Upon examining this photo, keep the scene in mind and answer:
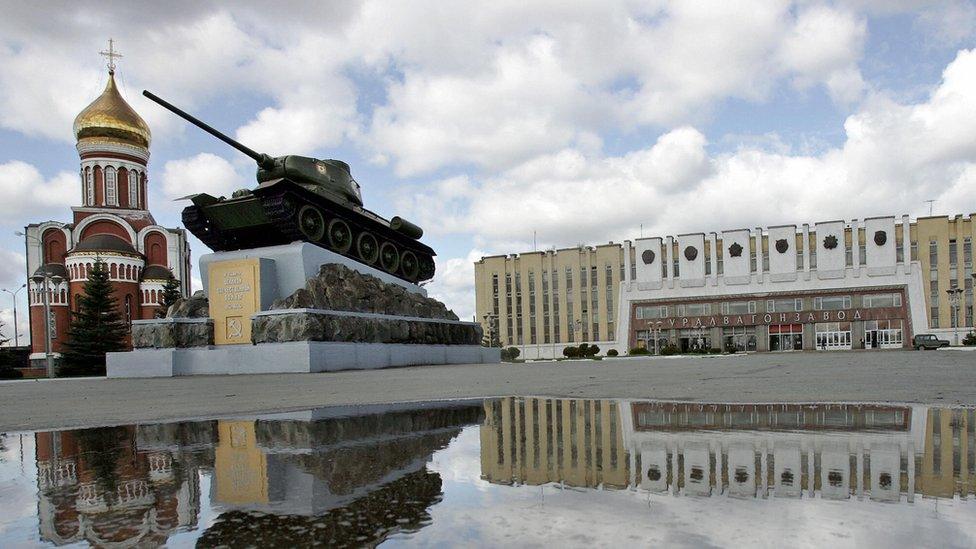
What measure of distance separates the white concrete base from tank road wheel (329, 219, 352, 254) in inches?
184

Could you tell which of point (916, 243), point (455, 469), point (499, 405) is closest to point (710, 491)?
point (455, 469)

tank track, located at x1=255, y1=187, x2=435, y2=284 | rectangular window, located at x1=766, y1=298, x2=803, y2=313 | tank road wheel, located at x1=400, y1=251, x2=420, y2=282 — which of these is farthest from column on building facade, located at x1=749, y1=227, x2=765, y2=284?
tank road wheel, located at x1=400, y1=251, x2=420, y2=282

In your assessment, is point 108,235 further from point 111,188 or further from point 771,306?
point 771,306

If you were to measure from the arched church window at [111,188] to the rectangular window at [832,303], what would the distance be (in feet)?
204

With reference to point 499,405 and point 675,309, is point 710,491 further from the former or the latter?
point 675,309

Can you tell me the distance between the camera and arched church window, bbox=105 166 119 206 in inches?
1965

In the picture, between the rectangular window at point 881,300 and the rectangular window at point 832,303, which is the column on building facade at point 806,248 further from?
the rectangular window at point 881,300

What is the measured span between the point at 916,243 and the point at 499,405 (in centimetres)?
6885

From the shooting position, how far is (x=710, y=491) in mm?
2871

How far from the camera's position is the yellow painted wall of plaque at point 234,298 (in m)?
21.8

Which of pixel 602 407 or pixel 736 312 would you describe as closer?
pixel 602 407

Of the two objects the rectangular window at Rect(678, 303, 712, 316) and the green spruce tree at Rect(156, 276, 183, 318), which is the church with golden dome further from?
the rectangular window at Rect(678, 303, 712, 316)

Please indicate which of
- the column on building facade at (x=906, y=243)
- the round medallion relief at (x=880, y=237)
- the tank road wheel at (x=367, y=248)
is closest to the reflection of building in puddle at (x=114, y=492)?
the tank road wheel at (x=367, y=248)

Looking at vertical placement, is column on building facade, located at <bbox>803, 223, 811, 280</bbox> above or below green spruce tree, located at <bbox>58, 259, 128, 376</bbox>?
above
